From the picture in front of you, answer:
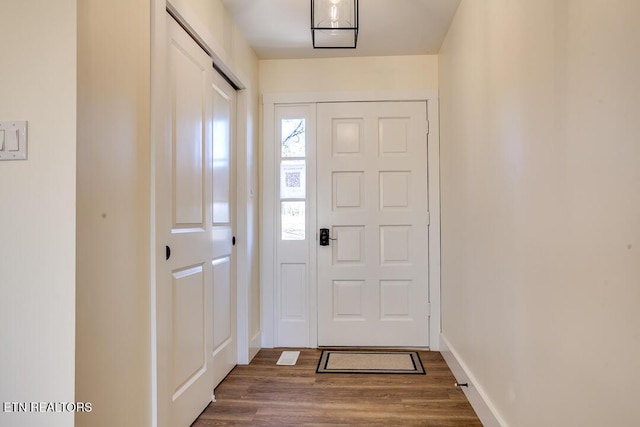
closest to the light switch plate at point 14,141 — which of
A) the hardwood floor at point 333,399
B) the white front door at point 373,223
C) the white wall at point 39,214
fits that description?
the white wall at point 39,214

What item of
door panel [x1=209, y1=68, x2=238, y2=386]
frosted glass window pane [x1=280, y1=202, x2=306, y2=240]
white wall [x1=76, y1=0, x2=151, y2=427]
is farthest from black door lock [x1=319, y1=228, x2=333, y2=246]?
white wall [x1=76, y1=0, x2=151, y2=427]

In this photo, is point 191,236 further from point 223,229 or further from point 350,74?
point 350,74

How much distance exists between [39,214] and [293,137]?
2.35 meters

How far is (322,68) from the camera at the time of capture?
3.34m

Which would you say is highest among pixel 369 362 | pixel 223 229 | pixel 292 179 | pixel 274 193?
pixel 292 179

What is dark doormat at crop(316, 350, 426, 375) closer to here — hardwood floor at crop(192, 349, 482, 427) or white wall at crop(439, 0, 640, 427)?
hardwood floor at crop(192, 349, 482, 427)

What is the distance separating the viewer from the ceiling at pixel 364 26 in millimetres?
2525

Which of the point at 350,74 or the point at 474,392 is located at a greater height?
the point at 350,74

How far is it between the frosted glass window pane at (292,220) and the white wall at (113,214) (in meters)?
1.76

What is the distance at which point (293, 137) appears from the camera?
337 centimetres

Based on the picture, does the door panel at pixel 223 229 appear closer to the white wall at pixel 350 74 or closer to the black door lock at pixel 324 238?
the white wall at pixel 350 74

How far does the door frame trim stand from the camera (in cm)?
325

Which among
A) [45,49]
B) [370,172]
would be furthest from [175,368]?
[370,172]

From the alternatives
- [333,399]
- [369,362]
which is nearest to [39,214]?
[333,399]
